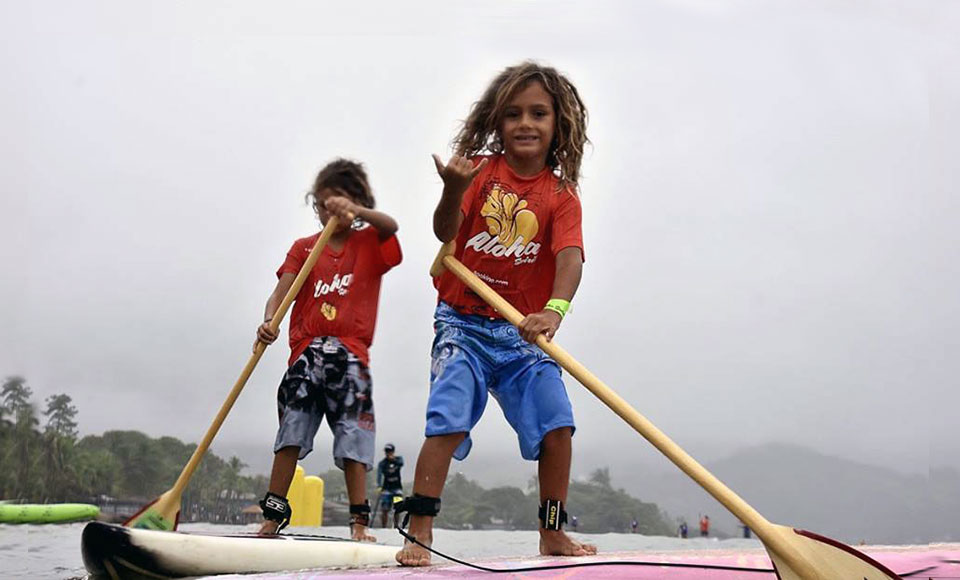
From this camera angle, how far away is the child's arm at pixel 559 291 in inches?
99.2

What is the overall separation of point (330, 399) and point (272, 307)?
1.82 feet

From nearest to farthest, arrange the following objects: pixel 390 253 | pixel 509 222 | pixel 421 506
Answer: pixel 421 506 < pixel 509 222 < pixel 390 253

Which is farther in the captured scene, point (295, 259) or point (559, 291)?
point (295, 259)

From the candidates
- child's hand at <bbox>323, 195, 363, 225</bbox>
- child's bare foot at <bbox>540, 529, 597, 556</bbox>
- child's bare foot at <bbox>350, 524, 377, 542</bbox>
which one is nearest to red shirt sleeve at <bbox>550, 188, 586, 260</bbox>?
child's bare foot at <bbox>540, 529, 597, 556</bbox>

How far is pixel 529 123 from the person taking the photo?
286 centimetres

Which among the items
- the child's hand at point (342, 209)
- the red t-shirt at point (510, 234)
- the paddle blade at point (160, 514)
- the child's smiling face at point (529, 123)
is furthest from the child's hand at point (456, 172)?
the paddle blade at point (160, 514)

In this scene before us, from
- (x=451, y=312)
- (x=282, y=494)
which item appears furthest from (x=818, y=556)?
(x=282, y=494)

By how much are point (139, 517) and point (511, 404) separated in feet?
6.73

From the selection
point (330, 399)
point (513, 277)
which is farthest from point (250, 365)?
point (513, 277)

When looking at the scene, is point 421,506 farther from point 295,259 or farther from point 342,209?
point 295,259

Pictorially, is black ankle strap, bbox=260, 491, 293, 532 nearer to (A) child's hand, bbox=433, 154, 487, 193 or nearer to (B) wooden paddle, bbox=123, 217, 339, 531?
(B) wooden paddle, bbox=123, 217, 339, 531

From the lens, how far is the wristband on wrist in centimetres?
262

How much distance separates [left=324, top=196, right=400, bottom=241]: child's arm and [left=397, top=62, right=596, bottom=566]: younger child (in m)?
1.12

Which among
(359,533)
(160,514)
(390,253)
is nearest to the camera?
(160,514)
